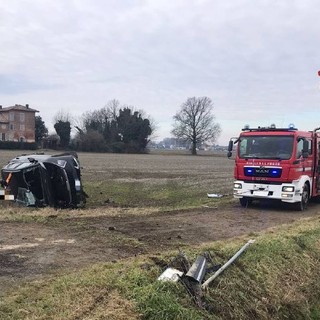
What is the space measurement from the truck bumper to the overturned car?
5.36 metres

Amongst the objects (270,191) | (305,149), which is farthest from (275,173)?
(305,149)

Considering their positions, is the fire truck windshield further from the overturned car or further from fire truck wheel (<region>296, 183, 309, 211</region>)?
the overturned car

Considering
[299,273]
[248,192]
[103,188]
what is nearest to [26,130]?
[103,188]

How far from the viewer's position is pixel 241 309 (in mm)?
5977

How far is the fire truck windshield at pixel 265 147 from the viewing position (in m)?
14.4

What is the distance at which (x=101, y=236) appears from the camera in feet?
28.4

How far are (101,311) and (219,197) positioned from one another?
45.8 feet

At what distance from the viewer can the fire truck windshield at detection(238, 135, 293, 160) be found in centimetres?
1440

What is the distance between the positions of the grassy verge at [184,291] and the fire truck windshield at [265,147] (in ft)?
20.4

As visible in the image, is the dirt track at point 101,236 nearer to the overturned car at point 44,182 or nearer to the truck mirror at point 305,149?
the overturned car at point 44,182

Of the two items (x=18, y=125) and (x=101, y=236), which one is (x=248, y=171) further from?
(x=18, y=125)

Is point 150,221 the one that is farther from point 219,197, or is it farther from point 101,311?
point 219,197

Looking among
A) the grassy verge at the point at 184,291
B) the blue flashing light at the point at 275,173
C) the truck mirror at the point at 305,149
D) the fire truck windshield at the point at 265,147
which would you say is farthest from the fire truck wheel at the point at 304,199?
the grassy verge at the point at 184,291

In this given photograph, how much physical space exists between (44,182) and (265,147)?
6994mm
